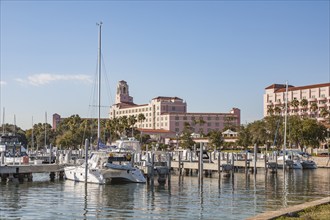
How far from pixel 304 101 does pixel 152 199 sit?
13578 cm

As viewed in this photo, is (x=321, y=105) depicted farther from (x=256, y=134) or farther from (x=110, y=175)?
(x=110, y=175)

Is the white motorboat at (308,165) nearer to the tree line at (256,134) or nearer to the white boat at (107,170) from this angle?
the tree line at (256,134)

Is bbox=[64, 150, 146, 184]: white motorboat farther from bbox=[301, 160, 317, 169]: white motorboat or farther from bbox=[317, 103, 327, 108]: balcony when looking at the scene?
bbox=[317, 103, 327, 108]: balcony

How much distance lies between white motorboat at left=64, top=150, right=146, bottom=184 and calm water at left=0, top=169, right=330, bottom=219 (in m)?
1.02

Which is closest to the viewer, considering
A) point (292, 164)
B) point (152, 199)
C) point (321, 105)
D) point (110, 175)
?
point (152, 199)

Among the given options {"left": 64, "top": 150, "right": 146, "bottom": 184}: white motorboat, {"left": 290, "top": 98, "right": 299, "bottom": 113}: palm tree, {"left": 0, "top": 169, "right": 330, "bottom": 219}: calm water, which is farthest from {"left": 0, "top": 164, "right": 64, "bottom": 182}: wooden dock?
{"left": 290, "top": 98, "right": 299, "bottom": 113}: palm tree

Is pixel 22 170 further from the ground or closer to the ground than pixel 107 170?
closer to the ground

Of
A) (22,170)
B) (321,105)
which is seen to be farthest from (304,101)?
(22,170)

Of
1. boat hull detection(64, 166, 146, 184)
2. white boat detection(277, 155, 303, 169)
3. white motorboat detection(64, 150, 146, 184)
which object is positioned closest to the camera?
boat hull detection(64, 166, 146, 184)

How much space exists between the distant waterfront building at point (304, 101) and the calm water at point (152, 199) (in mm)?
113771

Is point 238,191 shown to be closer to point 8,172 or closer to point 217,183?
point 217,183

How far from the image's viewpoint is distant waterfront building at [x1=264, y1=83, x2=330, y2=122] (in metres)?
165

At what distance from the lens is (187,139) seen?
147750 millimetres

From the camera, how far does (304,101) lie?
548ft
